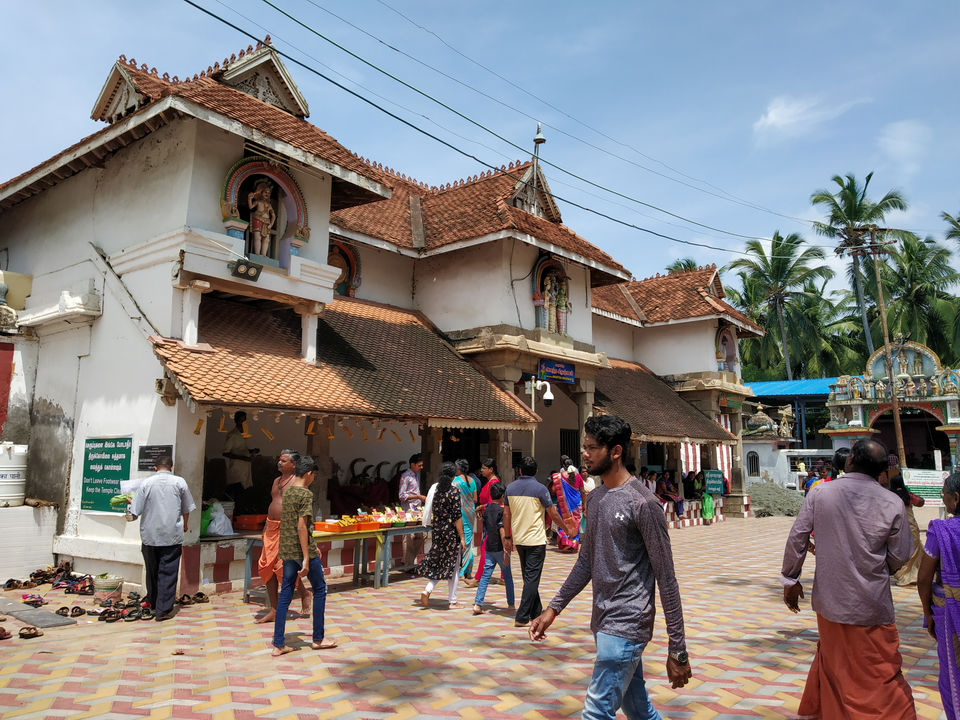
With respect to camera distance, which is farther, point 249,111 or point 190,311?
point 249,111

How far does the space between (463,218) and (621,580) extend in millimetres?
13295

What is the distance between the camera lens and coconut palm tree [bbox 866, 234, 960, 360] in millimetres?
38375

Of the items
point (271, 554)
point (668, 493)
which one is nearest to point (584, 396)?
point (668, 493)

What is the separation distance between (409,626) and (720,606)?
3834 mm

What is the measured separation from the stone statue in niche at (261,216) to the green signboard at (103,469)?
3.30 metres

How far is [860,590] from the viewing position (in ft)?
12.6

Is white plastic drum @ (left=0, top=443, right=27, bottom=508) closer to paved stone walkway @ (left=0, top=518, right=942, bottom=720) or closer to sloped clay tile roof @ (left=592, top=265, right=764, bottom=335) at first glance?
paved stone walkway @ (left=0, top=518, right=942, bottom=720)

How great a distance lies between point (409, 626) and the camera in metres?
7.36

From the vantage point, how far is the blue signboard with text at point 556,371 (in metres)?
15.8

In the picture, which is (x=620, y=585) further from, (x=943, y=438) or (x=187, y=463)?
(x=943, y=438)

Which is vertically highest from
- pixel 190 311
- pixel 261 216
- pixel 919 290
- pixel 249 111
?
pixel 919 290

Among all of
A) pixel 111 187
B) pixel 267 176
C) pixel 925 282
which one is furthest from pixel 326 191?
pixel 925 282

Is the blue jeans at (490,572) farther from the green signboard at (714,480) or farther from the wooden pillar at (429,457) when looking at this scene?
the green signboard at (714,480)

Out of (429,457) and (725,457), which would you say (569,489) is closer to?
(429,457)
